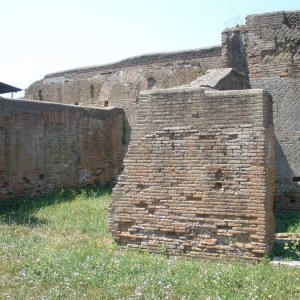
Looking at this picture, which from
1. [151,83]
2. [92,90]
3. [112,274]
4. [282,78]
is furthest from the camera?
[92,90]

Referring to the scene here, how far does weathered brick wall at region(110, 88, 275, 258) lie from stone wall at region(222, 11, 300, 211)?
3095mm

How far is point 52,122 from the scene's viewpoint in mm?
12562

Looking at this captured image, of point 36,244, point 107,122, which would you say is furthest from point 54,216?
point 107,122

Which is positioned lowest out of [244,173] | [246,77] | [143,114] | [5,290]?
[5,290]

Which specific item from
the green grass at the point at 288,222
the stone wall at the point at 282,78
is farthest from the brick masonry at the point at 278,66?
the green grass at the point at 288,222

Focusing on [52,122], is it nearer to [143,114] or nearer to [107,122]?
[107,122]

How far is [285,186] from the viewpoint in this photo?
980 cm

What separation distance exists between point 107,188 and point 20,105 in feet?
11.6

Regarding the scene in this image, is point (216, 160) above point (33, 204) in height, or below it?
above

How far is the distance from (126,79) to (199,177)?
11680 millimetres

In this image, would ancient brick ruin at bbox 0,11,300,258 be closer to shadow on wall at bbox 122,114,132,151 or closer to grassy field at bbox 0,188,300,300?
grassy field at bbox 0,188,300,300

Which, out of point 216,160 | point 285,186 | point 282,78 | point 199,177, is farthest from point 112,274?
point 282,78

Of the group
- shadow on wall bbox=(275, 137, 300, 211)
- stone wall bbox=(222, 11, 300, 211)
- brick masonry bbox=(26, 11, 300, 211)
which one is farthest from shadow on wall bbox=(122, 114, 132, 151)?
shadow on wall bbox=(275, 137, 300, 211)

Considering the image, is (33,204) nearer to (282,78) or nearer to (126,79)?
(282,78)
